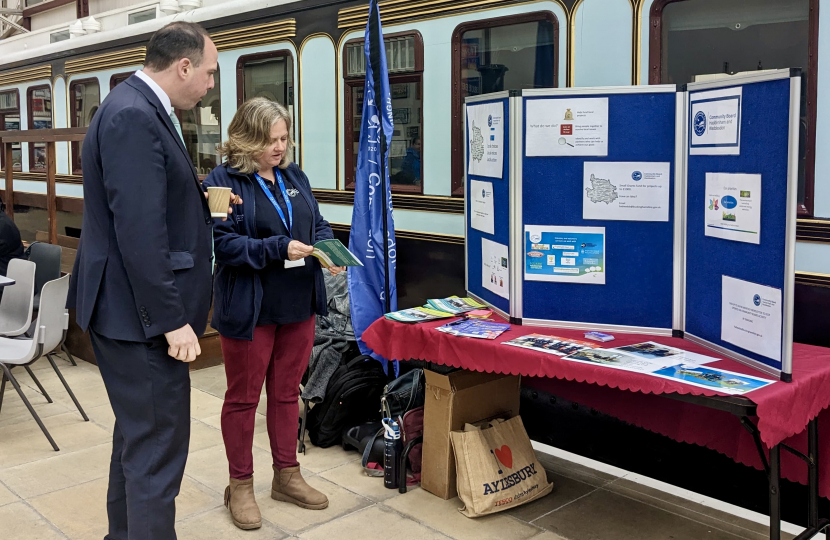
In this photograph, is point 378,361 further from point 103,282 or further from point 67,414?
point 103,282

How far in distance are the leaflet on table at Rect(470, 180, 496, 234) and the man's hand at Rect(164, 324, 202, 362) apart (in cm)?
172

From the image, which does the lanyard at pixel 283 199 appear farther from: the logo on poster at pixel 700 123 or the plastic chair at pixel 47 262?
the plastic chair at pixel 47 262

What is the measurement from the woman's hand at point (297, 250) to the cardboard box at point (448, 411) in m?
0.87

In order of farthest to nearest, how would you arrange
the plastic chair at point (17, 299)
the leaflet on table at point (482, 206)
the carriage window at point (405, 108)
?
the plastic chair at point (17, 299)
the carriage window at point (405, 108)
the leaflet on table at point (482, 206)

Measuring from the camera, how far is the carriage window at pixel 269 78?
18.6 ft

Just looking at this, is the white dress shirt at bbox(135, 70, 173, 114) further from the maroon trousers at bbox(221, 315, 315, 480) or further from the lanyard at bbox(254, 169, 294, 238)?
the maroon trousers at bbox(221, 315, 315, 480)

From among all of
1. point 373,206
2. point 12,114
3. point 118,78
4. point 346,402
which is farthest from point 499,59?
point 12,114

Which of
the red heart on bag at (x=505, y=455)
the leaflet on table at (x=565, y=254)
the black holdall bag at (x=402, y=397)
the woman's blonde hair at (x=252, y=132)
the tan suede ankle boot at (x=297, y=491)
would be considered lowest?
the tan suede ankle boot at (x=297, y=491)

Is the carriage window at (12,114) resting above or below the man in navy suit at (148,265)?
above

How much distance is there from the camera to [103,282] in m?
2.53

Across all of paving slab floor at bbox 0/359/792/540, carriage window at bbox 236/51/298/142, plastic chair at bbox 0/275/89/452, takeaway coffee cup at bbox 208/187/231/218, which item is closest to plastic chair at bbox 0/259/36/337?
plastic chair at bbox 0/275/89/452

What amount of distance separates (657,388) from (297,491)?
1.67 m

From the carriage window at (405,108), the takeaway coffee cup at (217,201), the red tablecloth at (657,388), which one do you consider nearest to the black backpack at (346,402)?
the red tablecloth at (657,388)

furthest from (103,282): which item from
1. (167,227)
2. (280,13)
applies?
(280,13)
